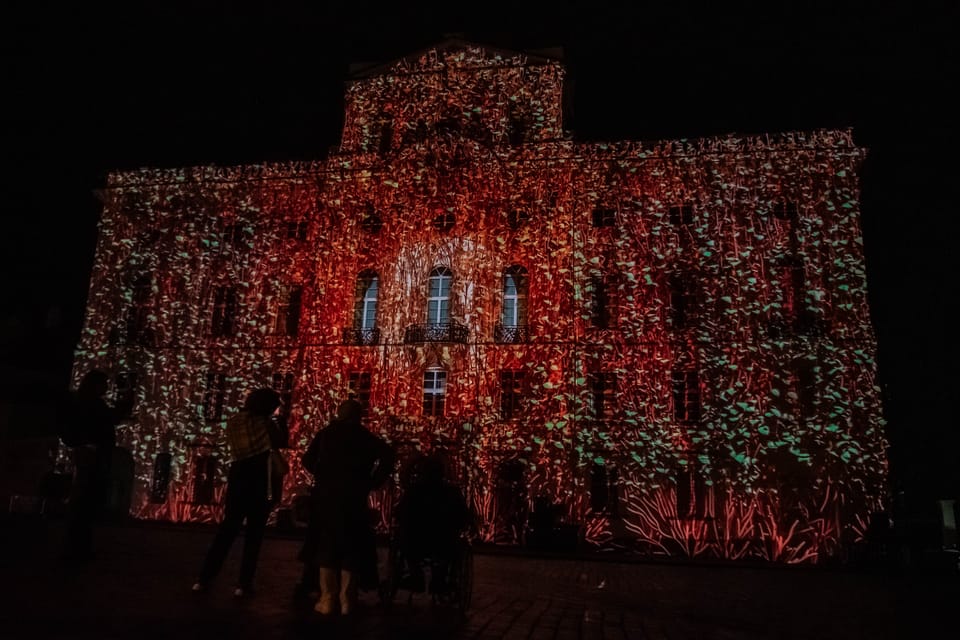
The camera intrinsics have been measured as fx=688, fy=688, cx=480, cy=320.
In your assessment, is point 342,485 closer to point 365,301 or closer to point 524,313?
point 524,313

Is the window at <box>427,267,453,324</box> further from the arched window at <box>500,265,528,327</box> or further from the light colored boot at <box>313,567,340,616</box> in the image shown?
the light colored boot at <box>313,567,340,616</box>

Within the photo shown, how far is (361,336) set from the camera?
80.1 feet

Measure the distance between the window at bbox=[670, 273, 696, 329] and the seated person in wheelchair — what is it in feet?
57.5

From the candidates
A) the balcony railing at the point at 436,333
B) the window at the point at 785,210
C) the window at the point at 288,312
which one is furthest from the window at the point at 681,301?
the window at the point at 288,312

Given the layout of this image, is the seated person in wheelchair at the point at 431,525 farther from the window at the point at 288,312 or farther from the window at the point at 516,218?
the window at the point at 288,312

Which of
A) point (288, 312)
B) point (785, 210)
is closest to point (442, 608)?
point (288, 312)

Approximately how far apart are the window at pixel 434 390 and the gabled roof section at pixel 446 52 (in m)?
12.0

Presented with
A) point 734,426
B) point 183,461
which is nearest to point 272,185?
point 183,461

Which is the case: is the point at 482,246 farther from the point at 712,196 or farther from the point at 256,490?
the point at 256,490

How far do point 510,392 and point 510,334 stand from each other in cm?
196

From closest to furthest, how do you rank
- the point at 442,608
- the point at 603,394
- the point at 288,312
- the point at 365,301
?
the point at 442,608
the point at 603,394
the point at 365,301
the point at 288,312

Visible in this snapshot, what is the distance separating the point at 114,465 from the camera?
2528 cm

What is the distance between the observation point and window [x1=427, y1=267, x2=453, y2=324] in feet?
80.1

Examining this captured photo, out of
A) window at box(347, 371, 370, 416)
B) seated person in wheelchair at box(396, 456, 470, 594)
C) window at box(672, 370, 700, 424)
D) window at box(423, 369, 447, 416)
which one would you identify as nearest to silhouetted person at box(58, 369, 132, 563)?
seated person in wheelchair at box(396, 456, 470, 594)
